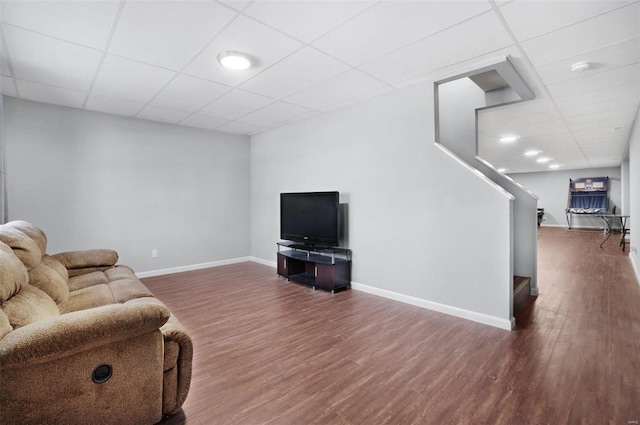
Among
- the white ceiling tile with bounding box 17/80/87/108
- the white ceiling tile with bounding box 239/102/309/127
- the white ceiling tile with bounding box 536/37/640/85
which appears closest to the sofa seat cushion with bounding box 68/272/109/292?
the white ceiling tile with bounding box 17/80/87/108

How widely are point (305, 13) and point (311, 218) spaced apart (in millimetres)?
2811

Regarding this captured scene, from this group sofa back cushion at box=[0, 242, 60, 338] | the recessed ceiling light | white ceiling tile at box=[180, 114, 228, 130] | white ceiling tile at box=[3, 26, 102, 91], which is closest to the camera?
sofa back cushion at box=[0, 242, 60, 338]

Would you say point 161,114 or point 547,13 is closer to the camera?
point 547,13

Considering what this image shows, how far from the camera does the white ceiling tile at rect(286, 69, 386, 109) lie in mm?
3256

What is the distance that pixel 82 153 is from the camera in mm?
4340

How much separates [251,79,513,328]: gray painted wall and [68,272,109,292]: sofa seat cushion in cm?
288

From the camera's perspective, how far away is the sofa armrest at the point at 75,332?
119 cm

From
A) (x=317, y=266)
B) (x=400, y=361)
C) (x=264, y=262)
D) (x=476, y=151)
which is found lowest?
(x=400, y=361)

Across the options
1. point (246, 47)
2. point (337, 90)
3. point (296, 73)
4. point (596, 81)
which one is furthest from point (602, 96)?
point (246, 47)

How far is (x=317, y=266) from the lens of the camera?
4.13 meters

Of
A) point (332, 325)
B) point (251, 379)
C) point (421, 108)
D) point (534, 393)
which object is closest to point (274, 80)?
point (421, 108)

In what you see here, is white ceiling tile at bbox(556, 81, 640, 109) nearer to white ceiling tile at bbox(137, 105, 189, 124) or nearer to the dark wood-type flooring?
the dark wood-type flooring

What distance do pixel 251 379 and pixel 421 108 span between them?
3178 millimetres

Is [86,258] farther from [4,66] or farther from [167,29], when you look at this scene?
[167,29]
